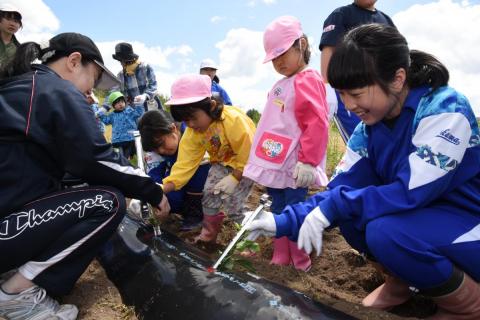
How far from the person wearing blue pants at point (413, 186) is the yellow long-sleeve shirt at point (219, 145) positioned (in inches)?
47.1

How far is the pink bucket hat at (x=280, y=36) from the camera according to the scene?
8.28 ft

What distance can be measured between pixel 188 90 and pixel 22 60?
104 centimetres

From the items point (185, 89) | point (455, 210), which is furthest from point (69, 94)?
point (455, 210)

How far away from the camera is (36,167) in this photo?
1973 millimetres

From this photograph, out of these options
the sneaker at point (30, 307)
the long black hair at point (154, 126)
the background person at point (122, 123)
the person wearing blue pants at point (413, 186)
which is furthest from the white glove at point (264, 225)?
the background person at point (122, 123)

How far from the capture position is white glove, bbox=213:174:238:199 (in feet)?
9.54

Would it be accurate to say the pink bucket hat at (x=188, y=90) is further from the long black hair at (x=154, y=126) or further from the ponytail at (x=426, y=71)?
the ponytail at (x=426, y=71)

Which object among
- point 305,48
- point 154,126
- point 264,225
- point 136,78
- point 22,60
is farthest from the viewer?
point 136,78

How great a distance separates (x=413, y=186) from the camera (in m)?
1.57

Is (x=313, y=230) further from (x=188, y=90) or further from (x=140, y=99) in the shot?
(x=140, y=99)

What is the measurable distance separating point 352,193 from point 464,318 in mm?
662

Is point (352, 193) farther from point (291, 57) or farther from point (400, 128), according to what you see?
point (291, 57)

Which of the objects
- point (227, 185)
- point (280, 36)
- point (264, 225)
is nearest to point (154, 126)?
point (227, 185)

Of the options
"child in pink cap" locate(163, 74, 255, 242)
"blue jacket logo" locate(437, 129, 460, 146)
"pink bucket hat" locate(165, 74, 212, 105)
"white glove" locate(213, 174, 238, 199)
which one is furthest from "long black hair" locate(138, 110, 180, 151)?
"blue jacket logo" locate(437, 129, 460, 146)
